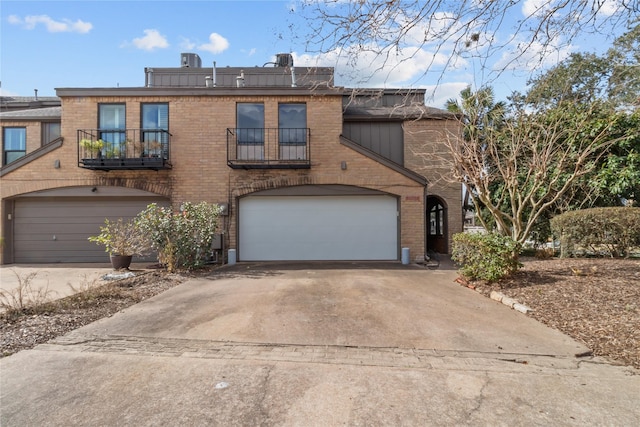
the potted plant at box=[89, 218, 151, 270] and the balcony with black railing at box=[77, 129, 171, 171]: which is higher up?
the balcony with black railing at box=[77, 129, 171, 171]

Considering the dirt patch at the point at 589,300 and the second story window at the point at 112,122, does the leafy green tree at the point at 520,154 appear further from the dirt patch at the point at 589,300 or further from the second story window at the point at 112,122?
the second story window at the point at 112,122

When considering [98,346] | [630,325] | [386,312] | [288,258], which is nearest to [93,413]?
[98,346]

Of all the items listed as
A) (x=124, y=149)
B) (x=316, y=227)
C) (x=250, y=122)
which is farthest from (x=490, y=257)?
(x=124, y=149)

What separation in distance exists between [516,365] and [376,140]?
10.4 metres

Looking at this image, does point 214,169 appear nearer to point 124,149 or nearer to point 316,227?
point 124,149

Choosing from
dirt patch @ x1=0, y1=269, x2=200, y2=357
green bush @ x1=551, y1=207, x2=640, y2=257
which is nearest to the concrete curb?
green bush @ x1=551, y1=207, x2=640, y2=257

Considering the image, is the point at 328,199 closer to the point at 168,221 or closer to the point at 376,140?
the point at 376,140

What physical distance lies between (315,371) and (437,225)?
12.9 metres

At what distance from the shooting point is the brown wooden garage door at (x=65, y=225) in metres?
11.4

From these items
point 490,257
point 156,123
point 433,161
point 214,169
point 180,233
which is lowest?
point 490,257

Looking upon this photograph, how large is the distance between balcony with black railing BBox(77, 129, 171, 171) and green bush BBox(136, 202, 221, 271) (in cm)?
233

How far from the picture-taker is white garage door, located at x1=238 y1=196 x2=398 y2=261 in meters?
11.6

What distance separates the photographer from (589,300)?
569cm

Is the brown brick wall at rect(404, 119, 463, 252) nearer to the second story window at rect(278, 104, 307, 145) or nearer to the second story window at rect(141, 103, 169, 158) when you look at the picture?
the second story window at rect(278, 104, 307, 145)
